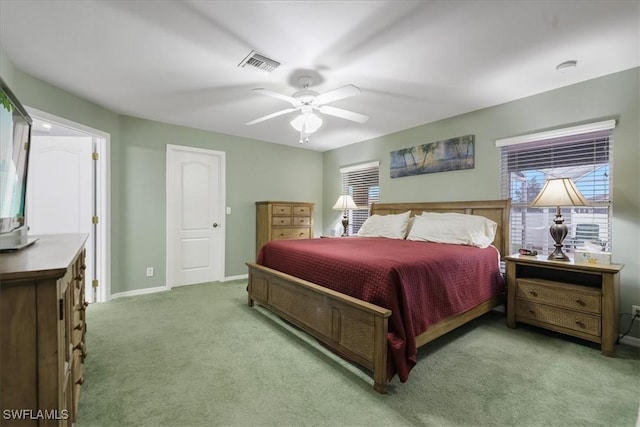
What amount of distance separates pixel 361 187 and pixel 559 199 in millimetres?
2992

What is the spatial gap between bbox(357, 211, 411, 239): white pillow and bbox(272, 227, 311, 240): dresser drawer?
1228mm

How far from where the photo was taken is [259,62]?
7.70 feet

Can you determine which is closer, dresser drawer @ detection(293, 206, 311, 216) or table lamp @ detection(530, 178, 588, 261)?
table lamp @ detection(530, 178, 588, 261)

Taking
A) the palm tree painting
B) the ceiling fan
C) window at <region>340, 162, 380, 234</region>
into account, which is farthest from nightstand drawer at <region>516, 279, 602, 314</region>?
window at <region>340, 162, 380, 234</region>

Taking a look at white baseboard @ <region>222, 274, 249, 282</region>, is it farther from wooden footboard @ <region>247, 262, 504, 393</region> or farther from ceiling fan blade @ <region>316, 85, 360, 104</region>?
ceiling fan blade @ <region>316, 85, 360, 104</region>

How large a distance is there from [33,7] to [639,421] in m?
4.22

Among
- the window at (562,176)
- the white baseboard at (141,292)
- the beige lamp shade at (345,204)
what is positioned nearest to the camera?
the window at (562,176)

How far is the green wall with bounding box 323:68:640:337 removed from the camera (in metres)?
2.47

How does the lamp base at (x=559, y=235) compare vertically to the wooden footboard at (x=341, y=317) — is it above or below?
above

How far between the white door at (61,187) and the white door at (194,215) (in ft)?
2.98

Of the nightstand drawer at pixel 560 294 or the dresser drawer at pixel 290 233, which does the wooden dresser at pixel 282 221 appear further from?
the nightstand drawer at pixel 560 294

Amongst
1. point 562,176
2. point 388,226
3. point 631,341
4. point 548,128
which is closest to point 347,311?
point 388,226

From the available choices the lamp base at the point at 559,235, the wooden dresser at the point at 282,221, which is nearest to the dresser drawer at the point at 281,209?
the wooden dresser at the point at 282,221

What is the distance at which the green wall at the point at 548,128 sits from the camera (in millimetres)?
2473
